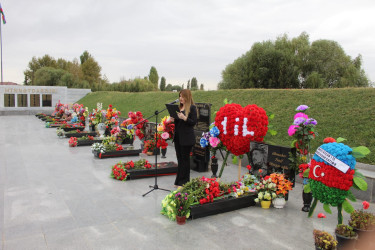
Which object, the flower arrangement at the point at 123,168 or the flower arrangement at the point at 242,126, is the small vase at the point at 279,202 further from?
the flower arrangement at the point at 123,168

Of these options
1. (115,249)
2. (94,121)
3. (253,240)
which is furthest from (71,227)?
(94,121)

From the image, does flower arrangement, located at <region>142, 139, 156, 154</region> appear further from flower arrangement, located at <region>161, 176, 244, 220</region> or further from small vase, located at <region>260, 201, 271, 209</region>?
small vase, located at <region>260, 201, 271, 209</region>

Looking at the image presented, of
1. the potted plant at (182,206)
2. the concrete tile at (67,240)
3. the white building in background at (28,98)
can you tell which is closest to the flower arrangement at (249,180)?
the potted plant at (182,206)

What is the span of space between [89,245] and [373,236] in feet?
11.8

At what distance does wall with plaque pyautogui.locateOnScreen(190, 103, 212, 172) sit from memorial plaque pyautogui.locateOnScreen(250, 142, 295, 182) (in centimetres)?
218

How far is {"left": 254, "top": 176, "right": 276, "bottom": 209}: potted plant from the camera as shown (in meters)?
5.62

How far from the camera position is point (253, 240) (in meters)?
4.33

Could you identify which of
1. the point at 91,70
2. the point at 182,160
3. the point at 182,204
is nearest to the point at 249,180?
the point at 182,160

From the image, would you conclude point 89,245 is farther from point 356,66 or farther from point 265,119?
point 356,66

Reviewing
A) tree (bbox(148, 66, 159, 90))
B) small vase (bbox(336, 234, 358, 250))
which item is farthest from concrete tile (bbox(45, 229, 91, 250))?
tree (bbox(148, 66, 159, 90))

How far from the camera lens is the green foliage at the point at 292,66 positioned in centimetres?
3172

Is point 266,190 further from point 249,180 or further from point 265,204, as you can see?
point 249,180

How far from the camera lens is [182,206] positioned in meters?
4.91

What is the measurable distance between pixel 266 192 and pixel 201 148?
3254 mm
